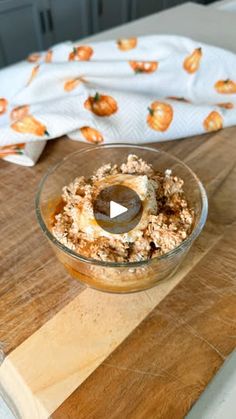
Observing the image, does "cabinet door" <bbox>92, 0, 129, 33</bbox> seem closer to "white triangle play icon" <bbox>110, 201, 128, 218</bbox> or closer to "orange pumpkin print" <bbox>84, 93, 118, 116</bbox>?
"orange pumpkin print" <bbox>84, 93, 118, 116</bbox>

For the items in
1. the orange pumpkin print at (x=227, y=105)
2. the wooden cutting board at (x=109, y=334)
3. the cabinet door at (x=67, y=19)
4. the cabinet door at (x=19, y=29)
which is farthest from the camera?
the cabinet door at (x=67, y=19)

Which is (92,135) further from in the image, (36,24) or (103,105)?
(36,24)

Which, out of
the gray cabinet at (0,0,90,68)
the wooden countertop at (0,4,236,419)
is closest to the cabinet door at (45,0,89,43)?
the gray cabinet at (0,0,90,68)

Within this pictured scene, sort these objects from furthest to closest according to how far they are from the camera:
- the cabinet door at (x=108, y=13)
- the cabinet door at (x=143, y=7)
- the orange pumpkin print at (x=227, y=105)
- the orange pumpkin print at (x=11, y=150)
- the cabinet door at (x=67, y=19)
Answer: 1. the cabinet door at (x=143, y=7)
2. the cabinet door at (x=108, y=13)
3. the cabinet door at (x=67, y=19)
4. the orange pumpkin print at (x=227, y=105)
5. the orange pumpkin print at (x=11, y=150)

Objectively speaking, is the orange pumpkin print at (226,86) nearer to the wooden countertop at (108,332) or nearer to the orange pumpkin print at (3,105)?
the wooden countertop at (108,332)

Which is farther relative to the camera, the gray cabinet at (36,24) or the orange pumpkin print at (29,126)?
the gray cabinet at (36,24)

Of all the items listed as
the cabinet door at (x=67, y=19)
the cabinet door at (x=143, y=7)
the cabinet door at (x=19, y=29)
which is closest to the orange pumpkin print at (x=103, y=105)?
the cabinet door at (x=19, y=29)

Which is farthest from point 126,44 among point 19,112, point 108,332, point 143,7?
point 143,7
